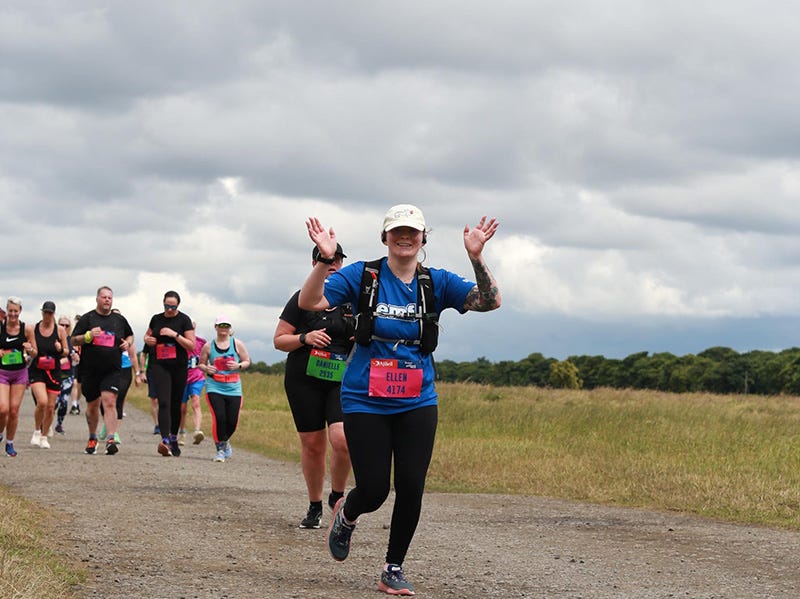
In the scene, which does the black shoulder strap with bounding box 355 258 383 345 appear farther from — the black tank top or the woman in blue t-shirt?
the black tank top

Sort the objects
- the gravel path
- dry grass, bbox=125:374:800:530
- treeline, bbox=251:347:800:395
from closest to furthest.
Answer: the gravel path < dry grass, bbox=125:374:800:530 < treeline, bbox=251:347:800:395

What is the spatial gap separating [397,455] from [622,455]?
10.5 metres

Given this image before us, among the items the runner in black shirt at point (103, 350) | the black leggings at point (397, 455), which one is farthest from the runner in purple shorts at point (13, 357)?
the black leggings at point (397, 455)

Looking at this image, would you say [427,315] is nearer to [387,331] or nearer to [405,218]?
[387,331]

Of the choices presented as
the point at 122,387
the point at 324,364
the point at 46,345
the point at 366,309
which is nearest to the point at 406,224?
the point at 366,309

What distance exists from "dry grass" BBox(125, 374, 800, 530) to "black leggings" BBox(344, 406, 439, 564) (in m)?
5.04

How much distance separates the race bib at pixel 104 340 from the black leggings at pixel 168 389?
718 mm

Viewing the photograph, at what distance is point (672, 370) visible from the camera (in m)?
150

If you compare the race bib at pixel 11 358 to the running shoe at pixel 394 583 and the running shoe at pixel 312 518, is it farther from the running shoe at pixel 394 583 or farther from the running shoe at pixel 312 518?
the running shoe at pixel 394 583

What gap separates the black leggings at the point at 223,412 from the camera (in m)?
17.6

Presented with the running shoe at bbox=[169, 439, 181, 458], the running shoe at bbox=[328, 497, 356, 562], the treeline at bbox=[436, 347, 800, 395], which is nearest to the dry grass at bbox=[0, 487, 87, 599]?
the running shoe at bbox=[328, 497, 356, 562]

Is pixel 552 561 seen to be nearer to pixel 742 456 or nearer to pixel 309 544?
pixel 309 544

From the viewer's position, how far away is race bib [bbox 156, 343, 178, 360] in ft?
58.0

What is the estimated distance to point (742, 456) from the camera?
16672 millimetres
